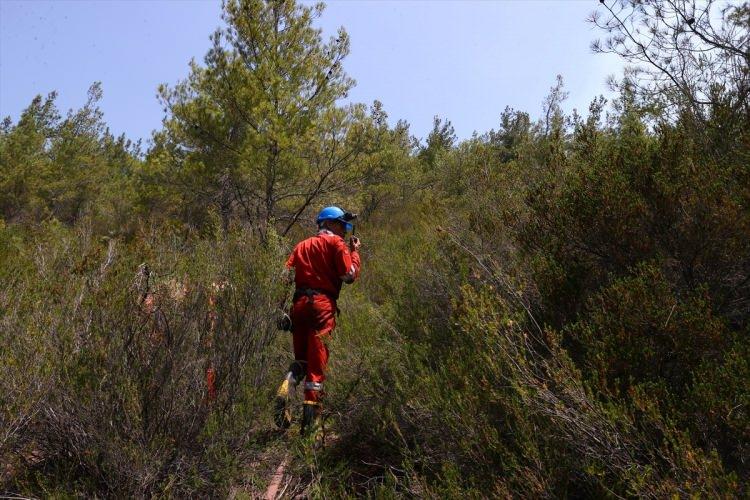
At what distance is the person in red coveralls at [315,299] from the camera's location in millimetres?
3422

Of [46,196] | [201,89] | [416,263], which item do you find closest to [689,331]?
[416,263]

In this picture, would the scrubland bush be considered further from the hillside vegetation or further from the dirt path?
the dirt path

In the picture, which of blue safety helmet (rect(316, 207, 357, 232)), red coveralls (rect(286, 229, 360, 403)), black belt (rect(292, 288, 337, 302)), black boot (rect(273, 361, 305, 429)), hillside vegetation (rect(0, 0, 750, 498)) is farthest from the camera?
blue safety helmet (rect(316, 207, 357, 232))

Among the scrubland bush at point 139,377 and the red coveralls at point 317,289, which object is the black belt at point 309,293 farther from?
the scrubland bush at point 139,377

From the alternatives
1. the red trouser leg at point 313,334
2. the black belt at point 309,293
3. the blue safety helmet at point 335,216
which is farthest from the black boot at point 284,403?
the blue safety helmet at point 335,216

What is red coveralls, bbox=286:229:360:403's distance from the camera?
3.46m

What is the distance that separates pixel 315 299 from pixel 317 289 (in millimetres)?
93

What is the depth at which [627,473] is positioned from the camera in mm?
1756

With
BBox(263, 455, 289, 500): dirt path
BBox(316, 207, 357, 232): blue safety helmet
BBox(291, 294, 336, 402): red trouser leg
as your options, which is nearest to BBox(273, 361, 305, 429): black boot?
BBox(291, 294, 336, 402): red trouser leg

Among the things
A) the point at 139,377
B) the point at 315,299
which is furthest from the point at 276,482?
the point at 315,299

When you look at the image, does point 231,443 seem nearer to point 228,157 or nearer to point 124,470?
point 124,470

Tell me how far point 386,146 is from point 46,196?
12.5 metres

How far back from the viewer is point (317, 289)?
365 centimetres

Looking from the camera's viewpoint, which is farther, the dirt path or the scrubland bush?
the dirt path
